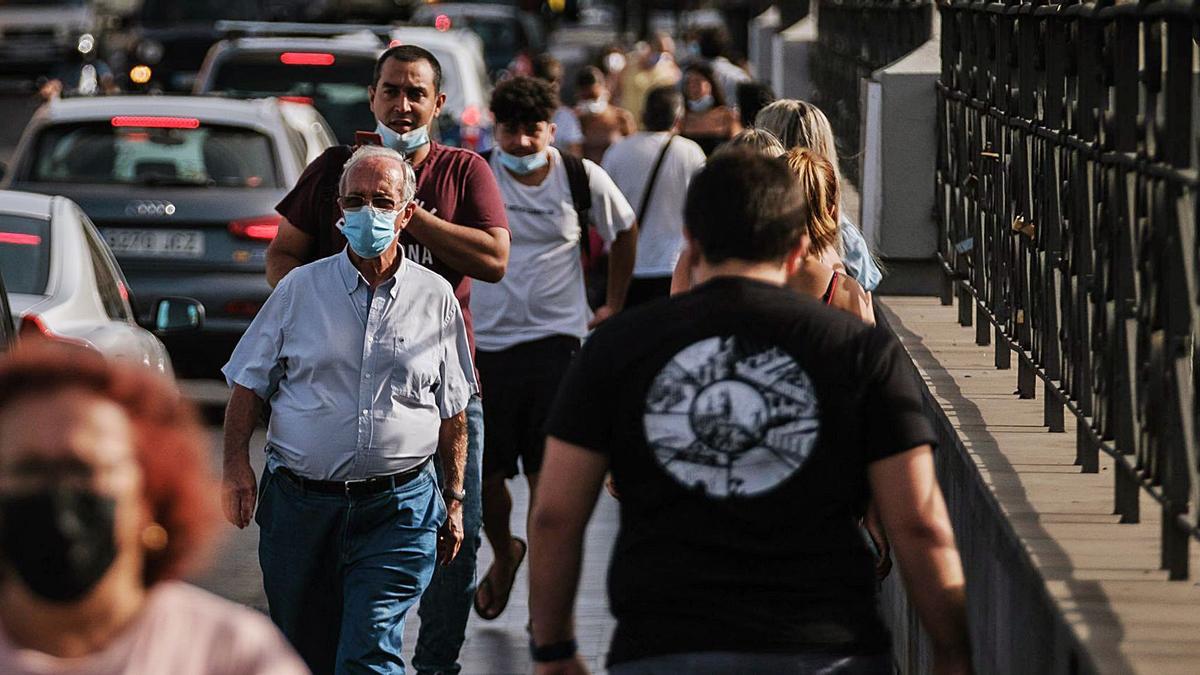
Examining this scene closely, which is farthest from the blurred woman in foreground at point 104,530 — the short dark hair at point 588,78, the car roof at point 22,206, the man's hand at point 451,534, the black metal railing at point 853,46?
the short dark hair at point 588,78

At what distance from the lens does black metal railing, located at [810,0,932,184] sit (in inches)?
416

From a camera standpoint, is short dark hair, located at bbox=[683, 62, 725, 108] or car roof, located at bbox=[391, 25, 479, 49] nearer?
short dark hair, located at bbox=[683, 62, 725, 108]

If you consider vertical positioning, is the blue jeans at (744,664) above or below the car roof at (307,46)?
above

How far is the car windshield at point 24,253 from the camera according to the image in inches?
357

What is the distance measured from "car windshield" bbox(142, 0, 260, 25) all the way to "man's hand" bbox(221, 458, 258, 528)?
2675 cm

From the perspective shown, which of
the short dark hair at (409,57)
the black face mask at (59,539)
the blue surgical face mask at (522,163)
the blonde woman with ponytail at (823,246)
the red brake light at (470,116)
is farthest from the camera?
the red brake light at (470,116)

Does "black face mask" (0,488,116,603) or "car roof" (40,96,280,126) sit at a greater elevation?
"black face mask" (0,488,116,603)

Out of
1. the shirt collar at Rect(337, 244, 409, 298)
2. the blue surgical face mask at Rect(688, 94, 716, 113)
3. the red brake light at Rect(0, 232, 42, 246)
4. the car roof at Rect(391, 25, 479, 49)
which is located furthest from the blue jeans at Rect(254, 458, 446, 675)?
the car roof at Rect(391, 25, 479, 49)

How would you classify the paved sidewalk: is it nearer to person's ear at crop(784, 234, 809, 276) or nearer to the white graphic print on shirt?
the white graphic print on shirt

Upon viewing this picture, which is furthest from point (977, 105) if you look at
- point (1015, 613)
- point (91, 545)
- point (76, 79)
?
point (76, 79)

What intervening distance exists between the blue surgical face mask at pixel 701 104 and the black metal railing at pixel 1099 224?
611 centimetres


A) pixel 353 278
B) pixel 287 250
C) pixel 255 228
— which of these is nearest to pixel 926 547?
pixel 353 278

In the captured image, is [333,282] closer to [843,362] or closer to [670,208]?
[843,362]

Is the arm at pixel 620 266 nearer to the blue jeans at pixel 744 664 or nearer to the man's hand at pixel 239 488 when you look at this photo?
the man's hand at pixel 239 488
